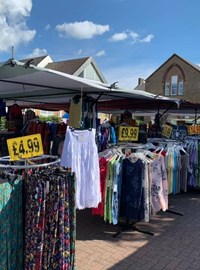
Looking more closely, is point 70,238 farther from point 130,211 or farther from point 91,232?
point 91,232

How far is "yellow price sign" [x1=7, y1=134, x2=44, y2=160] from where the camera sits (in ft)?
8.45

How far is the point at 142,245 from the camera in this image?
383cm

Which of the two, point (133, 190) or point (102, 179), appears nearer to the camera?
point (133, 190)

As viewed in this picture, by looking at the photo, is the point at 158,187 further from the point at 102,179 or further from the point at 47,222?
the point at 47,222

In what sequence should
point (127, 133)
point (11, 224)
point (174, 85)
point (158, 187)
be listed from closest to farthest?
point (11, 224) → point (158, 187) → point (127, 133) → point (174, 85)

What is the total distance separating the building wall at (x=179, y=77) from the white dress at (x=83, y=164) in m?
27.7

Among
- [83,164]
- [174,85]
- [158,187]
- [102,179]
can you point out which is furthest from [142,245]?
[174,85]

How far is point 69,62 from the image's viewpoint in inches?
1100

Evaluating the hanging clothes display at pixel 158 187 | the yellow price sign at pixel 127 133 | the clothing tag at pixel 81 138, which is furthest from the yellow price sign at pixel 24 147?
the yellow price sign at pixel 127 133

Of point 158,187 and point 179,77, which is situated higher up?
point 179,77

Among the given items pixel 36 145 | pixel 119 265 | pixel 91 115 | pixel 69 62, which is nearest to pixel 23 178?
pixel 36 145

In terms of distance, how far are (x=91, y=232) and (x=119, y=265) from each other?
1016 millimetres

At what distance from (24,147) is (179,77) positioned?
30.2 m

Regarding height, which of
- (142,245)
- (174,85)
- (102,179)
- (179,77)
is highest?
(179,77)
